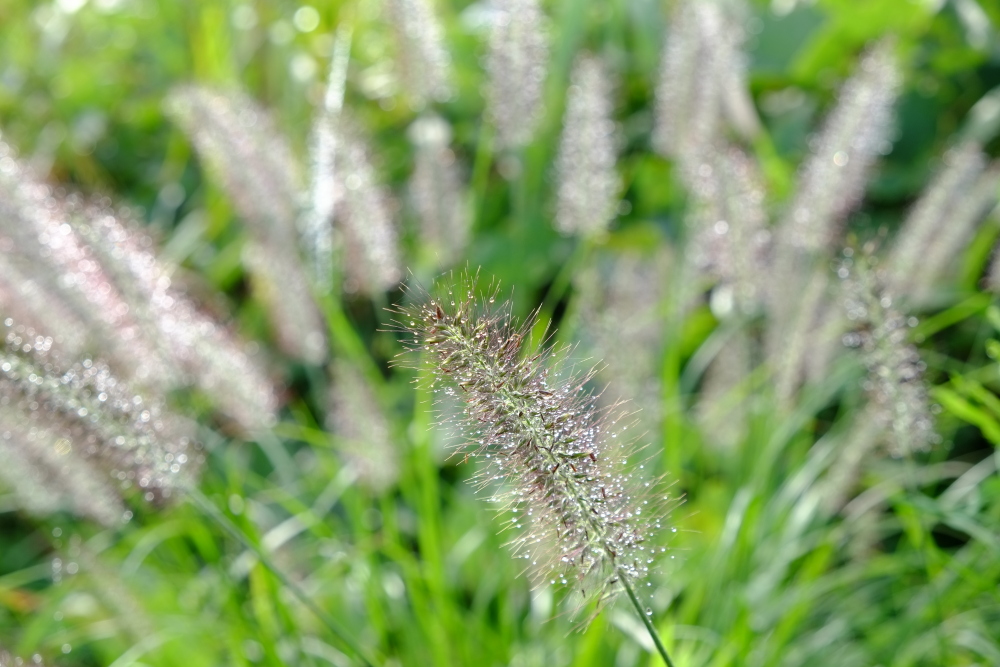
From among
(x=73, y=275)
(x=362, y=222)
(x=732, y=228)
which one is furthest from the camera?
(x=362, y=222)

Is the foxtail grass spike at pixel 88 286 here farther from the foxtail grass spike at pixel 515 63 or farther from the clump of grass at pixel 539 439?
the clump of grass at pixel 539 439

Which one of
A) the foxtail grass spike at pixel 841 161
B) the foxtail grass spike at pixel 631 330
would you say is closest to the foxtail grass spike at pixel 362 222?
the foxtail grass spike at pixel 631 330

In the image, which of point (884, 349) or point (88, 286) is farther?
point (88, 286)

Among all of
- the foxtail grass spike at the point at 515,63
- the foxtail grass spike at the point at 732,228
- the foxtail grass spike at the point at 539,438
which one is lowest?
the foxtail grass spike at the point at 732,228

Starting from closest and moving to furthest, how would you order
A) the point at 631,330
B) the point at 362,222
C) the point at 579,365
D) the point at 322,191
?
the point at 362,222 < the point at 322,191 < the point at 631,330 < the point at 579,365

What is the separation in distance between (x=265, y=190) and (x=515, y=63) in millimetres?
605

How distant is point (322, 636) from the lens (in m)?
2.49

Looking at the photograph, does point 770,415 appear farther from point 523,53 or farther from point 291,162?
point 291,162

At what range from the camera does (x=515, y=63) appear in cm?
210

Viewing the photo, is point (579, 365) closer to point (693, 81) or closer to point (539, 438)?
point (693, 81)

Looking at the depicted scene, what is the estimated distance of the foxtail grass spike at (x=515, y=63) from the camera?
6.91 ft

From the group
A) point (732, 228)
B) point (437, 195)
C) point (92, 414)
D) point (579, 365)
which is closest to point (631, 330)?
point (579, 365)

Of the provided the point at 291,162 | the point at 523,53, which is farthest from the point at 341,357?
the point at 523,53

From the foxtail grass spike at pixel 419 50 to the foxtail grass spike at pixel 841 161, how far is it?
0.82m
